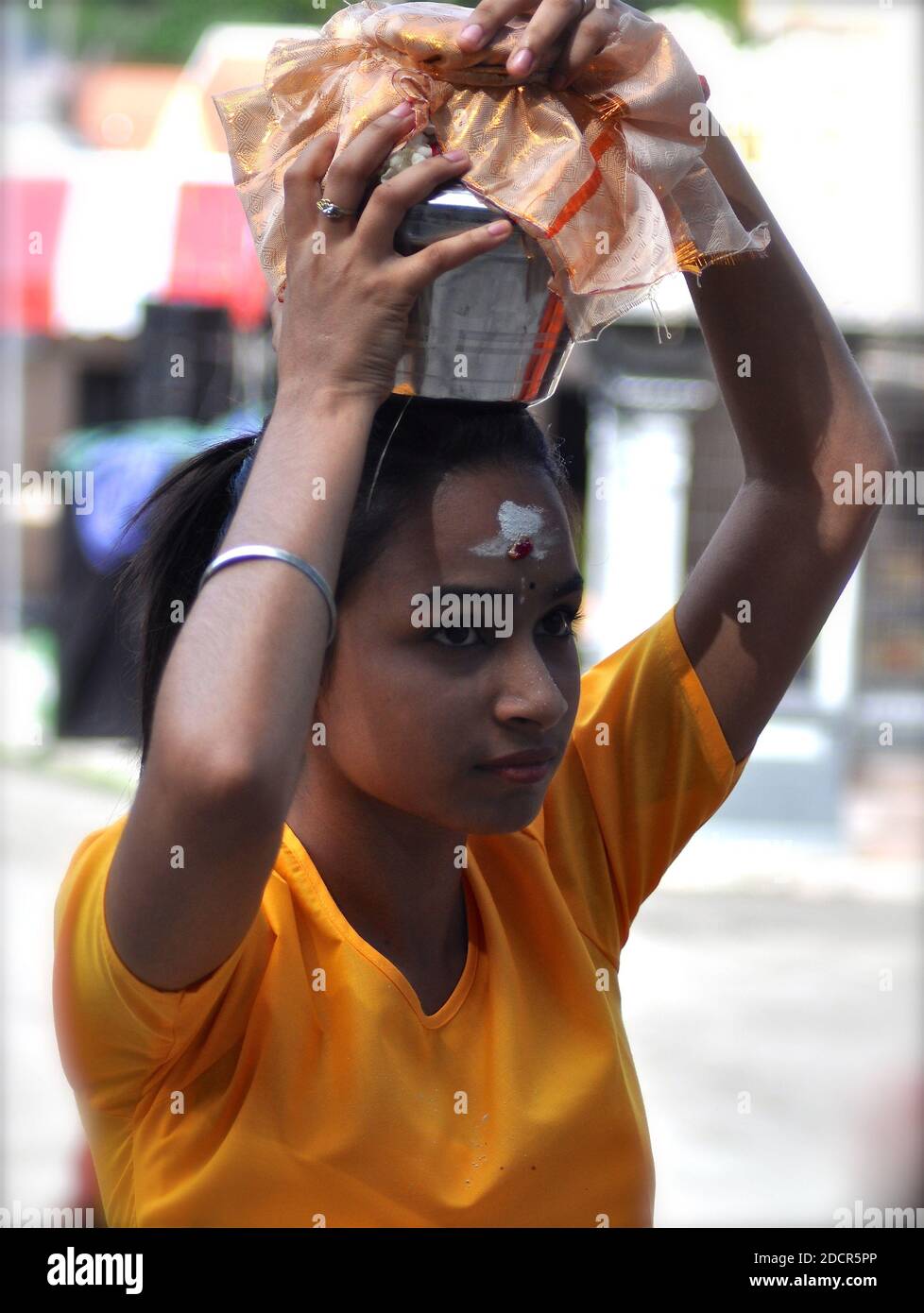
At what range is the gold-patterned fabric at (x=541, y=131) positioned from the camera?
52.4 inches

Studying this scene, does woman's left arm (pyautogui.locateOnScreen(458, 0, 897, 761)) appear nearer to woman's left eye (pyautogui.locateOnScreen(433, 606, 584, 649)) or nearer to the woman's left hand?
woman's left eye (pyautogui.locateOnScreen(433, 606, 584, 649))

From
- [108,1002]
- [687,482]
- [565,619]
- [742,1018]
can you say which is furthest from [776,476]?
[687,482]

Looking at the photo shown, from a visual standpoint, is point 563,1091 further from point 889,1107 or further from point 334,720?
point 889,1107

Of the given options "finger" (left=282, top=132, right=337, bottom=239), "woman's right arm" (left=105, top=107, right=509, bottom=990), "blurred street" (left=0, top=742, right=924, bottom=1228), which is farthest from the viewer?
"blurred street" (left=0, top=742, right=924, bottom=1228)

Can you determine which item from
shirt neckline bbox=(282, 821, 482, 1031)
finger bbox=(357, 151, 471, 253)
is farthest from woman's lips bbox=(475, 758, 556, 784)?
finger bbox=(357, 151, 471, 253)

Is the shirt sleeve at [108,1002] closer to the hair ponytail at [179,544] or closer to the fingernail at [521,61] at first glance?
the hair ponytail at [179,544]

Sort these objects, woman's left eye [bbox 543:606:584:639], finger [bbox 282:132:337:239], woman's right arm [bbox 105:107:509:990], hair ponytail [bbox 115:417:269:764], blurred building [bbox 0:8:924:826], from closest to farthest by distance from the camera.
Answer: woman's right arm [bbox 105:107:509:990] → finger [bbox 282:132:337:239] → woman's left eye [bbox 543:606:584:639] → hair ponytail [bbox 115:417:269:764] → blurred building [bbox 0:8:924:826]

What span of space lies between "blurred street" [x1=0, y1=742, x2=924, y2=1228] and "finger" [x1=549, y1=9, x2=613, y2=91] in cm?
171

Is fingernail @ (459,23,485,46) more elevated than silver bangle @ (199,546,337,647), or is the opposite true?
fingernail @ (459,23,485,46)

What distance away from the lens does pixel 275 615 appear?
1244mm

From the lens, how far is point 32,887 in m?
7.79

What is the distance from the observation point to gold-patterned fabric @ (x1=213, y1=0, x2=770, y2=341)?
1330 mm
